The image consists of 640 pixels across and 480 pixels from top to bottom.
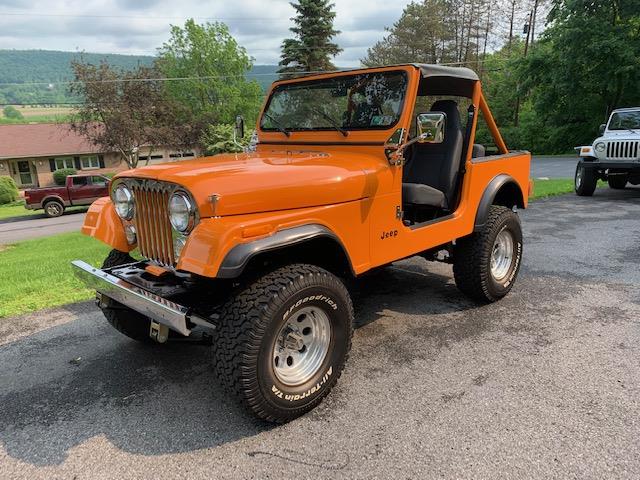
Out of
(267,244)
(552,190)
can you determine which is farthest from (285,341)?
(552,190)

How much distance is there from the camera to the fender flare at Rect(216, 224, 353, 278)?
2369 mm

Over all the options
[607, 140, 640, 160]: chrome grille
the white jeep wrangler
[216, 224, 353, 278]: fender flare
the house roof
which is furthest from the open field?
[216, 224, 353, 278]: fender flare

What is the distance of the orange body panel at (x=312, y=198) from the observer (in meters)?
2.53

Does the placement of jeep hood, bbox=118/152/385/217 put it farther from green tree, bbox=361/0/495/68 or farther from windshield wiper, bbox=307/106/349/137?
green tree, bbox=361/0/495/68

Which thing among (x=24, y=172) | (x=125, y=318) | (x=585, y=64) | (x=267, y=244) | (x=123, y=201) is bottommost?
(x=24, y=172)

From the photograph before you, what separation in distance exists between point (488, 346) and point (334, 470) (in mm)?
1759

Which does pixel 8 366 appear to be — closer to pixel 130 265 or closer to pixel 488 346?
pixel 130 265

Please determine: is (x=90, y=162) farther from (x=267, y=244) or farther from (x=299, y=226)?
(x=267, y=244)

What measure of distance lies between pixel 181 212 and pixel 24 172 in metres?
41.4

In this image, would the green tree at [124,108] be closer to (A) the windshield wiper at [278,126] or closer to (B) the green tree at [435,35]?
(B) the green tree at [435,35]

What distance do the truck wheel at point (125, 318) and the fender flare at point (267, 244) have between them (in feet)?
4.44

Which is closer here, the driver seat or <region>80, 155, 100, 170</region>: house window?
the driver seat

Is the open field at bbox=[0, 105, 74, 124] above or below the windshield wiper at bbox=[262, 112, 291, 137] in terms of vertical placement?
below

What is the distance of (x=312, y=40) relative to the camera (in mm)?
34750
